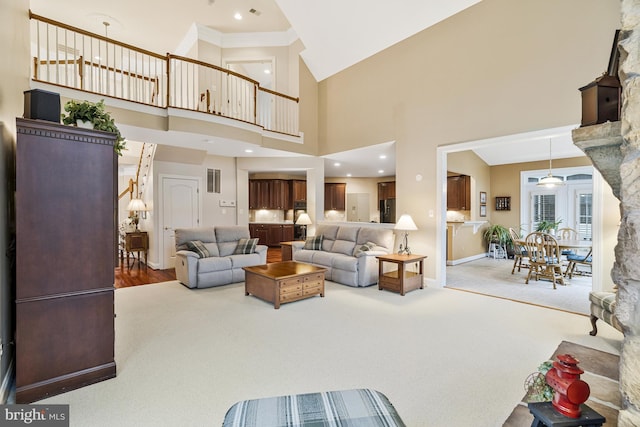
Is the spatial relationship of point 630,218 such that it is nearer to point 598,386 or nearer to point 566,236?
point 598,386

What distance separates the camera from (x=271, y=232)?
1029 centimetres

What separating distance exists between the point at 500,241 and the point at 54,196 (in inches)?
362

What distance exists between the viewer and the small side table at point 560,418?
44.3 inches

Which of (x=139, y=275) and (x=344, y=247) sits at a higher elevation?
(x=344, y=247)

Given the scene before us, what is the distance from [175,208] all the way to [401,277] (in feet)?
17.3

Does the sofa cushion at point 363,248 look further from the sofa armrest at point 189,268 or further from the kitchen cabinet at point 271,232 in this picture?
the kitchen cabinet at point 271,232

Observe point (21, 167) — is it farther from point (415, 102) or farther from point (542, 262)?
point (542, 262)

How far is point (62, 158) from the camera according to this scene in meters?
2.18

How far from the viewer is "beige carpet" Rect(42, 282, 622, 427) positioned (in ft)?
6.68

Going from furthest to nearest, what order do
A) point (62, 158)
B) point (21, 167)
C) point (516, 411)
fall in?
point (62, 158) < point (21, 167) < point (516, 411)

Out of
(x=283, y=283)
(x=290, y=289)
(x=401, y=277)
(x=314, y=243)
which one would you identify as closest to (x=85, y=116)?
(x=283, y=283)

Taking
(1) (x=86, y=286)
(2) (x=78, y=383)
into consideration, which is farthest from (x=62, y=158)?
(2) (x=78, y=383)

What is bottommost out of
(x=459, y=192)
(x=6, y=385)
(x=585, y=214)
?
(x=6, y=385)

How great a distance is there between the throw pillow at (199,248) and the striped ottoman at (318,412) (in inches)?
169
